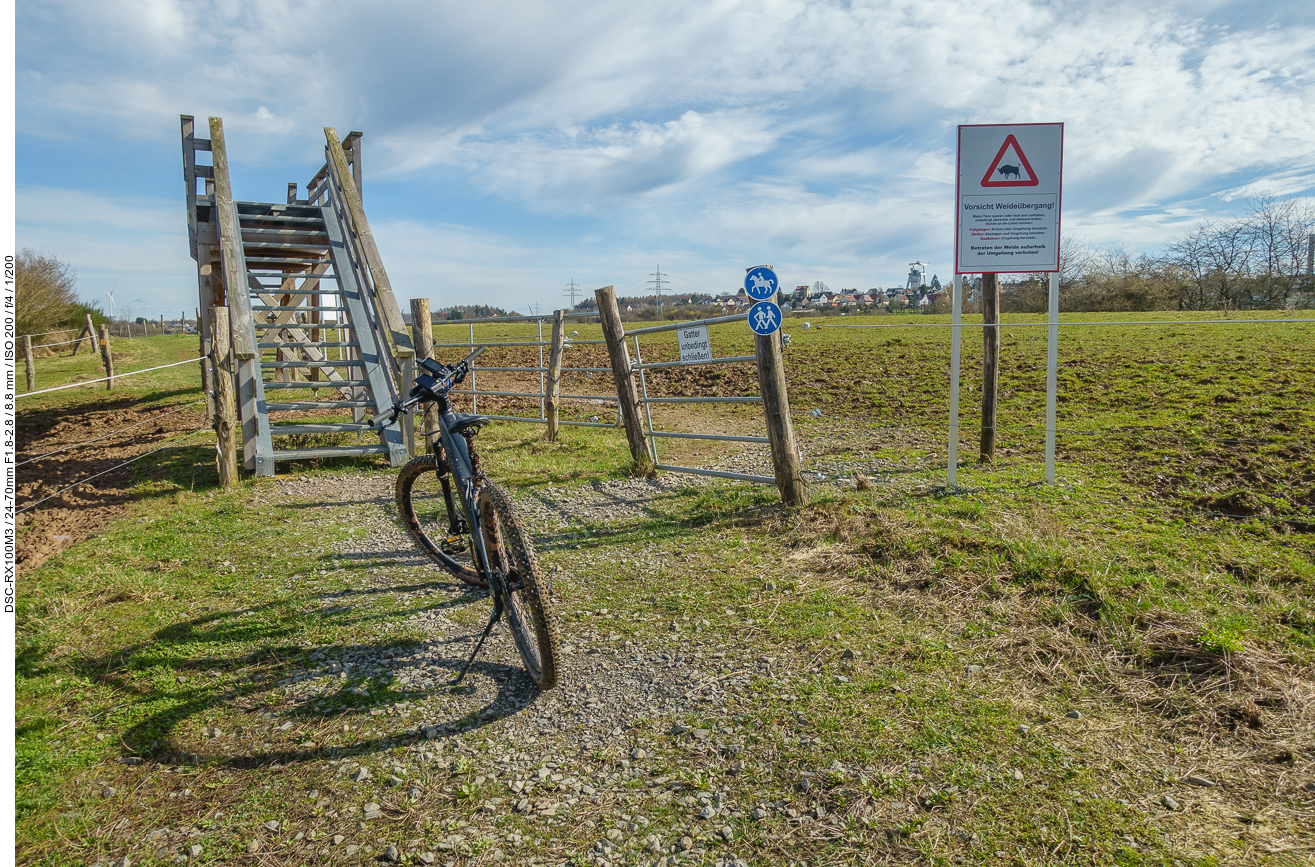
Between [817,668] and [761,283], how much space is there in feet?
10.6

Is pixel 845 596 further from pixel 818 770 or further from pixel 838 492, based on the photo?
pixel 838 492

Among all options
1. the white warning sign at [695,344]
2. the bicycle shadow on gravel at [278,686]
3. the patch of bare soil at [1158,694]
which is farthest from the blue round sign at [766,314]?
the bicycle shadow on gravel at [278,686]

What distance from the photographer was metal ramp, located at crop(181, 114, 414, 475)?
7.21 metres

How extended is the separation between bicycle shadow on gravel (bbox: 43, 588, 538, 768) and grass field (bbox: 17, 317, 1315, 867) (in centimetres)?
2

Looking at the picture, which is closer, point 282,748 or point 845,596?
point 282,748

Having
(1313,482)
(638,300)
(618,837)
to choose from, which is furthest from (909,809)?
(638,300)

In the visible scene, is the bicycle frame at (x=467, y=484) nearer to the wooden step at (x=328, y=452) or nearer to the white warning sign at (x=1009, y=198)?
the wooden step at (x=328, y=452)

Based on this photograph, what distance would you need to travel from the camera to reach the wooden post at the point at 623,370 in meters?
7.09

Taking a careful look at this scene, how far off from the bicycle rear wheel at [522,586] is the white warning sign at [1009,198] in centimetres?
478

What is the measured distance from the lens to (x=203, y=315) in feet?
36.3

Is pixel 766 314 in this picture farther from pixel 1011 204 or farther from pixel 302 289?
pixel 302 289

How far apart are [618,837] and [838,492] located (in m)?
4.08

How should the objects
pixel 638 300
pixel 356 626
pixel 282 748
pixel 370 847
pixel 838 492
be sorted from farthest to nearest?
1. pixel 638 300
2. pixel 838 492
3. pixel 356 626
4. pixel 282 748
5. pixel 370 847

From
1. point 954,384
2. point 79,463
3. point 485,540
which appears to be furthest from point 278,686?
point 79,463
